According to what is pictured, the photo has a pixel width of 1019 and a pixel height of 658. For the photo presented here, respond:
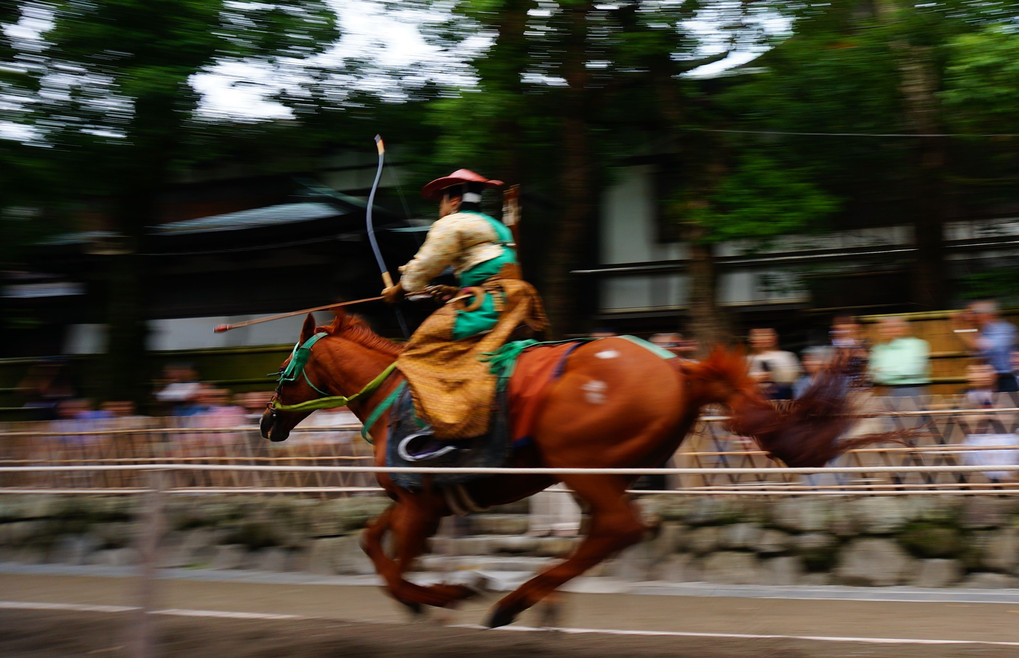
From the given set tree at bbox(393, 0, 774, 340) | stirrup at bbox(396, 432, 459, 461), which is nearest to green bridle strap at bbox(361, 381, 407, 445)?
stirrup at bbox(396, 432, 459, 461)

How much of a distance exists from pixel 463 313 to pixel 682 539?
1571 millimetres

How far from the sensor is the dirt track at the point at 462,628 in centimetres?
408

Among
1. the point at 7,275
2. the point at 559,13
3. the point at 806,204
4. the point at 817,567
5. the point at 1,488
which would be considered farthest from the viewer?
the point at 7,275

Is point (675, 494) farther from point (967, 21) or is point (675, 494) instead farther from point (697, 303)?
point (967, 21)

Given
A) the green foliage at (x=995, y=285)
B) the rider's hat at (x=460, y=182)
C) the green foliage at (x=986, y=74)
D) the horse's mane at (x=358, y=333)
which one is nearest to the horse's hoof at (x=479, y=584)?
the horse's mane at (x=358, y=333)

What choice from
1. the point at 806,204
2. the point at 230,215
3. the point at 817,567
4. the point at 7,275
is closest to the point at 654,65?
the point at 806,204

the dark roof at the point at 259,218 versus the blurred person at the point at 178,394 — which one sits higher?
the dark roof at the point at 259,218

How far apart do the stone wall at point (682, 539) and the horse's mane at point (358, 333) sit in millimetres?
957

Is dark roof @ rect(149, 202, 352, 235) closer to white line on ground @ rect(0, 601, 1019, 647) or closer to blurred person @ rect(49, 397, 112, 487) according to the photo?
blurred person @ rect(49, 397, 112, 487)

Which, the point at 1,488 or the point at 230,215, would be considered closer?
the point at 1,488

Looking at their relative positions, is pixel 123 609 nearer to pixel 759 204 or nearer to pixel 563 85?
pixel 563 85

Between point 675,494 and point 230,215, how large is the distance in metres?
11.9

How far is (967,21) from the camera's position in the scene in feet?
30.8

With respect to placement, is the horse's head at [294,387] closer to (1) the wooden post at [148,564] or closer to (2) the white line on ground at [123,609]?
(2) the white line on ground at [123,609]
